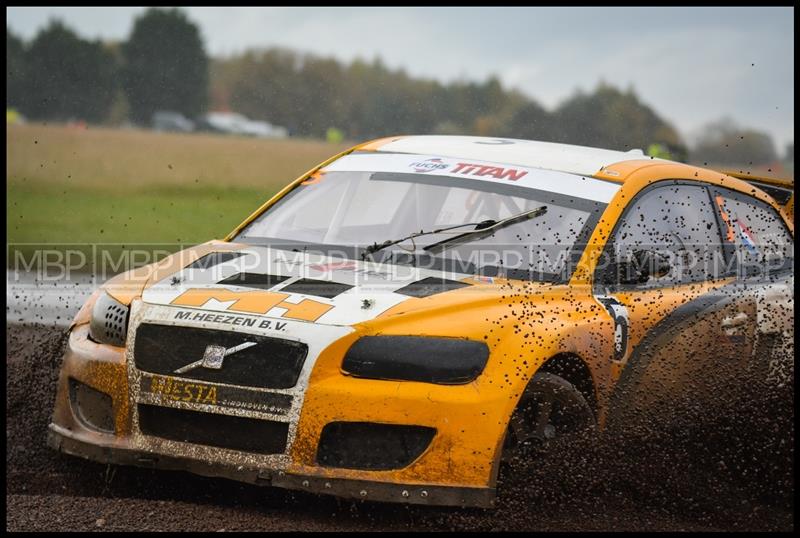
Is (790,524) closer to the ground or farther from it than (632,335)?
closer to the ground

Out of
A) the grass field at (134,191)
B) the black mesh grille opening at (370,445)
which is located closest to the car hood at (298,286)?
the black mesh grille opening at (370,445)

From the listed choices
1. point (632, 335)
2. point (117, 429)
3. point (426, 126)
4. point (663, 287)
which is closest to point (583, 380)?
point (632, 335)

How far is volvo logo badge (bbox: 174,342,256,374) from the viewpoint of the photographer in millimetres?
3877

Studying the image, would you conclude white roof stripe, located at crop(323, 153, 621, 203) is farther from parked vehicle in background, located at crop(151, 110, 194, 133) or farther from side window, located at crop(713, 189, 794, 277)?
parked vehicle in background, located at crop(151, 110, 194, 133)

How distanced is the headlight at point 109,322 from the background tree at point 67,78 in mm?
24735

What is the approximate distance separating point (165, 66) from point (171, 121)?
1449 cm

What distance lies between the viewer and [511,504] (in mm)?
3926

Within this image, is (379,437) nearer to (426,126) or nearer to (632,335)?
(632,335)

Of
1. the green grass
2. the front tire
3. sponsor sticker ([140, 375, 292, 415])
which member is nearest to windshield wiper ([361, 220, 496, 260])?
the front tire

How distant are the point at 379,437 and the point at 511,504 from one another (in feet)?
1.81

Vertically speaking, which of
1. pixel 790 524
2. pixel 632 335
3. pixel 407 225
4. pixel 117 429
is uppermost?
pixel 407 225

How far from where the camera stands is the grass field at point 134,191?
605 inches

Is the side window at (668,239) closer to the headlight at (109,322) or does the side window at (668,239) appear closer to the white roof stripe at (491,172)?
the white roof stripe at (491,172)

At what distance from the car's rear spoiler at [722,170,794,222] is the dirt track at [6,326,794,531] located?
1.80m
